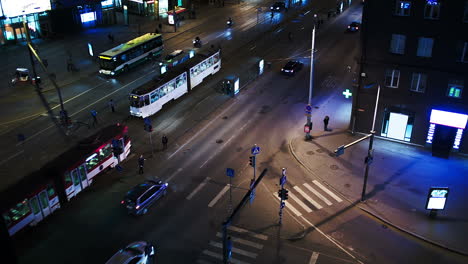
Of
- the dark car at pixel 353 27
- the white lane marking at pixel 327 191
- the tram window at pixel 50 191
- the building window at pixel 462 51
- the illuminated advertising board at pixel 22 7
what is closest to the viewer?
the tram window at pixel 50 191

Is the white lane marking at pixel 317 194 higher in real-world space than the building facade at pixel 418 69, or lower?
lower

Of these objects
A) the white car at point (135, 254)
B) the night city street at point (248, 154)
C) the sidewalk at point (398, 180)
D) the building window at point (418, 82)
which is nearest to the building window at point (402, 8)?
the night city street at point (248, 154)

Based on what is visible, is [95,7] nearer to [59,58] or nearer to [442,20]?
[59,58]

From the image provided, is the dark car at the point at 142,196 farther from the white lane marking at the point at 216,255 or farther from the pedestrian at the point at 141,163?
the white lane marking at the point at 216,255

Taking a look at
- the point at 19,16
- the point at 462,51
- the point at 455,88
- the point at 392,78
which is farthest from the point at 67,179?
the point at 19,16

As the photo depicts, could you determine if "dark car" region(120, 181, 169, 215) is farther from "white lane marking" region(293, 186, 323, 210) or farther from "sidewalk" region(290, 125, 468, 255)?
"sidewalk" region(290, 125, 468, 255)

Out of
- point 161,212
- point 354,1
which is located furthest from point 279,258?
point 354,1
